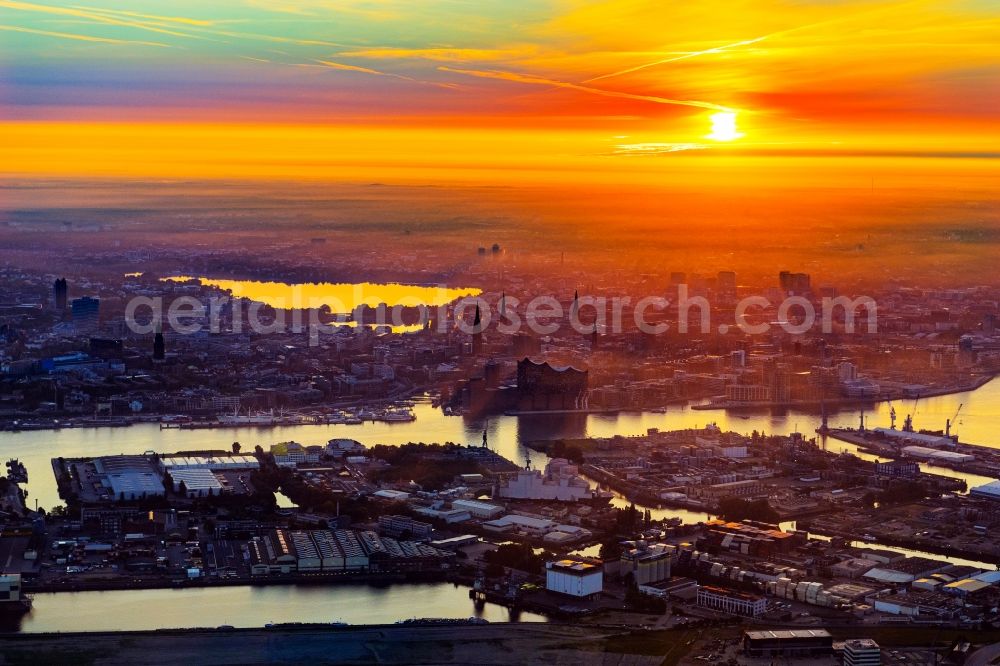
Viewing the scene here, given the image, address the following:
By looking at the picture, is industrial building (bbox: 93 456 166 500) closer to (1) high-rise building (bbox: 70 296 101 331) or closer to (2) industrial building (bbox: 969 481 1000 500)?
(2) industrial building (bbox: 969 481 1000 500)

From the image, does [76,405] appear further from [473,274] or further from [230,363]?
[473,274]

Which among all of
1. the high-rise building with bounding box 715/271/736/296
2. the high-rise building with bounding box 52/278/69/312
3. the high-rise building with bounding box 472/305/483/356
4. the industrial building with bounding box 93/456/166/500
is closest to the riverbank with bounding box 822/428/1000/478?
the high-rise building with bounding box 472/305/483/356

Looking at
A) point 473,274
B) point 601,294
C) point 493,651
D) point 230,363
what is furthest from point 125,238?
point 493,651

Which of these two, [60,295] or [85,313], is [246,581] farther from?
[60,295]

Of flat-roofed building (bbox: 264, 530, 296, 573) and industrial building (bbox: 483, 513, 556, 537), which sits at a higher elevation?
industrial building (bbox: 483, 513, 556, 537)

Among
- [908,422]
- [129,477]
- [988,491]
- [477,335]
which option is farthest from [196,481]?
[477,335]

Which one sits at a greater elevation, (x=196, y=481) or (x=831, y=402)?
(x=831, y=402)
